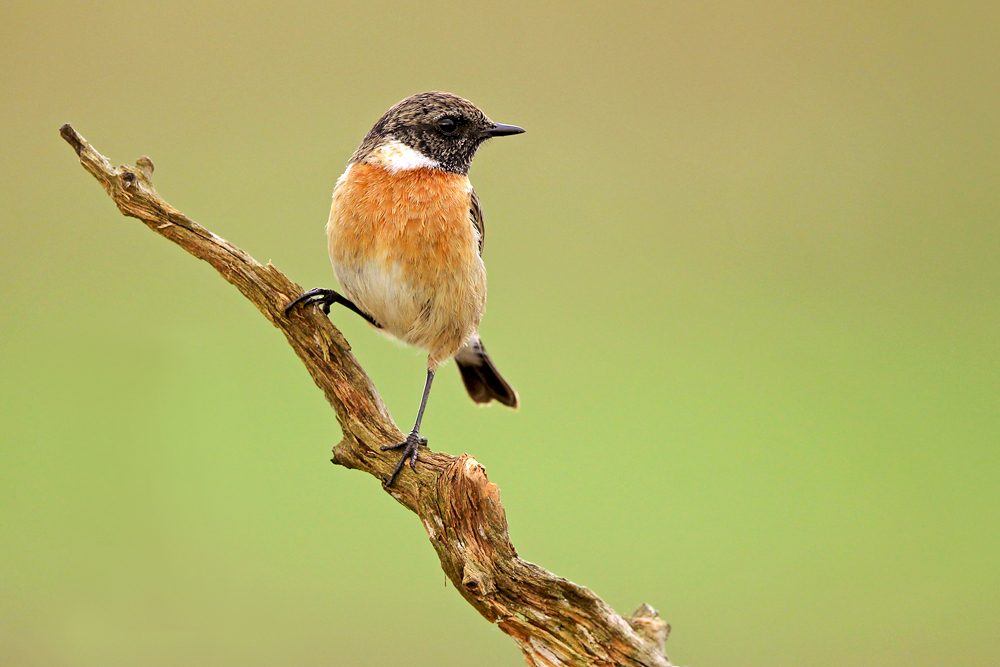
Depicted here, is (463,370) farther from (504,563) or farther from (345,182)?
(504,563)

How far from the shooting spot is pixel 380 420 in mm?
3336

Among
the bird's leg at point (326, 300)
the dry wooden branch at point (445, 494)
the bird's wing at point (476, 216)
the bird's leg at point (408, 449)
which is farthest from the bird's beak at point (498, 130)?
the bird's leg at point (408, 449)

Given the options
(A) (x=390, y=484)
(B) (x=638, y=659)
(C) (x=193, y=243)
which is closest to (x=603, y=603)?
(B) (x=638, y=659)

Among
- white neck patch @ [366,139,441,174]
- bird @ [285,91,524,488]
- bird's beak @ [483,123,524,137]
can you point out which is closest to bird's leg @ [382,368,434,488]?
bird @ [285,91,524,488]

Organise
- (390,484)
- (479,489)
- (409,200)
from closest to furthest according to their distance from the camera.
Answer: (479,489)
(390,484)
(409,200)

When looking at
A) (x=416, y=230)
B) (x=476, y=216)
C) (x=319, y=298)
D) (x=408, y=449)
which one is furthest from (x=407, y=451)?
(x=476, y=216)

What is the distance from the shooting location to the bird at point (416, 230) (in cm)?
355

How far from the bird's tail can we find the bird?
467 millimetres

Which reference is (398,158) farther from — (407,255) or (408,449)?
(408,449)

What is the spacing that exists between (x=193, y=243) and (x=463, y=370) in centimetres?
166

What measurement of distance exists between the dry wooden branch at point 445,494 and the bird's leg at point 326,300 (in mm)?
44

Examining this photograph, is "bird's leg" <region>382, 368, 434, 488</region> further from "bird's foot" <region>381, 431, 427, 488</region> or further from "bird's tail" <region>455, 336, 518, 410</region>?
"bird's tail" <region>455, 336, 518, 410</region>

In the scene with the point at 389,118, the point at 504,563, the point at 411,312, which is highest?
the point at 389,118

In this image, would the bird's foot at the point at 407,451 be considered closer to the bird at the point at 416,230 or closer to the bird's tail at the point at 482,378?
the bird at the point at 416,230
